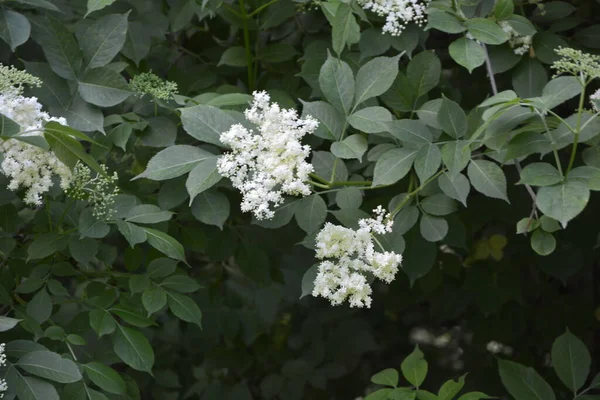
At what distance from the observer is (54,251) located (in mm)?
1484

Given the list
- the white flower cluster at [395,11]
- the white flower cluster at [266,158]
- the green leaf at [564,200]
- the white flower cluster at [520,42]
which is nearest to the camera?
the green leaf at [564,200]

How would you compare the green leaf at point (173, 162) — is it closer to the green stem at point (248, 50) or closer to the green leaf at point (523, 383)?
the green stem at point (248, 50)

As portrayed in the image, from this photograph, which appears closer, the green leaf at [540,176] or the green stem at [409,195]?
the green leaf at [540,176]

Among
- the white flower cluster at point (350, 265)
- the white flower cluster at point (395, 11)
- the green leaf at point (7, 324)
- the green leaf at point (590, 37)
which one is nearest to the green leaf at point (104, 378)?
the green leaf at point (7, 324)

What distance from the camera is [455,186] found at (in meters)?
1.38

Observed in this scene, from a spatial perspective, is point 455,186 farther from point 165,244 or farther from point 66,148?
point 66,148

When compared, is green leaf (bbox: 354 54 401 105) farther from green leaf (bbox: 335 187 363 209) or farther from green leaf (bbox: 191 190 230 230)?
green leaf (bbox: 191 190 230 230)

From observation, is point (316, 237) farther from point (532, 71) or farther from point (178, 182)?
point (532, 71)

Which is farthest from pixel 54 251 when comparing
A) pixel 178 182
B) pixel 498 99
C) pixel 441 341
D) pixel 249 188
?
pixel 441 341

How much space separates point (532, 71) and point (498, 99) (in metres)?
0.53

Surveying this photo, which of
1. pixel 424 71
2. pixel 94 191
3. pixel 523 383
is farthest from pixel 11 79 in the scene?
pixel 523 383

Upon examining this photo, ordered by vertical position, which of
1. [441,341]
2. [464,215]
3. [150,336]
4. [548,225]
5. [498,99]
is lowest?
[441,341]

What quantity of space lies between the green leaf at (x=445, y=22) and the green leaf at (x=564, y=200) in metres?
0.42

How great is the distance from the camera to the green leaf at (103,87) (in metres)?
1.51
